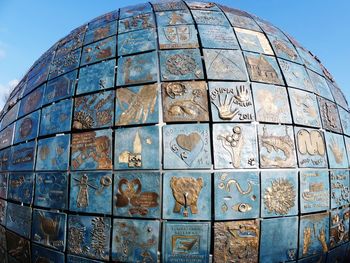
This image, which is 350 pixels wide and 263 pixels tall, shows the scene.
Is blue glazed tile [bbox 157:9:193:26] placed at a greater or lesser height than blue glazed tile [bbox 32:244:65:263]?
greater

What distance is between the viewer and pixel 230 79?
4.29 m

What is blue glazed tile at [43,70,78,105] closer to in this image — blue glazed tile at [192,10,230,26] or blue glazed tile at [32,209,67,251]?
blue glazed tile at [32,209,67,251]

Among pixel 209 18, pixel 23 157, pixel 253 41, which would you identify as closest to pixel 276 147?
pixel 253 41

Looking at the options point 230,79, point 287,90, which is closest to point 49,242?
point 230,79

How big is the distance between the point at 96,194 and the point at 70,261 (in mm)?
1195

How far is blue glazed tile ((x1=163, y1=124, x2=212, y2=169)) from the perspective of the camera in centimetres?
386

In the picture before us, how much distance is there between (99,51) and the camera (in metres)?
4.80

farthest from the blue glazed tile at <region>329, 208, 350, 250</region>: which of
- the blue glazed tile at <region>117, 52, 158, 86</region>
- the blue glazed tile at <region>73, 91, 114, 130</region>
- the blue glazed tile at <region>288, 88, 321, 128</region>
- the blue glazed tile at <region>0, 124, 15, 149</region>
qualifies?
the blue glazed tile at <region>0, 124, 15, 149</region>

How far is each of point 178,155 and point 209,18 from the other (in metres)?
2.89

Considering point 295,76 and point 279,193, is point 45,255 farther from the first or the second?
point 295,76

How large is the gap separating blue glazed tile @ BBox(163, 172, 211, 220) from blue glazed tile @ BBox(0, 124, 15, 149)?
3540 mm

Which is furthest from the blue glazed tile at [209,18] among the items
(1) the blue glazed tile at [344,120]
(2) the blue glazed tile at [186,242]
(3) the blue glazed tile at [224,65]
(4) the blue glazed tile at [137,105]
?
(2) the blue glazed tile at [186,242]

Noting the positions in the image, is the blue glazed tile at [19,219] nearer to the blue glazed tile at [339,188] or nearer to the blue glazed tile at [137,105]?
the blue glazed tile at [137,105]

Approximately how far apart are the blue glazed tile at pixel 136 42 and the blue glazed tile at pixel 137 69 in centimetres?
15
